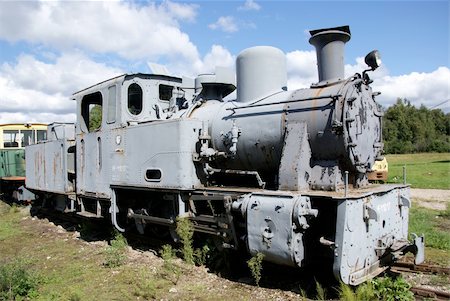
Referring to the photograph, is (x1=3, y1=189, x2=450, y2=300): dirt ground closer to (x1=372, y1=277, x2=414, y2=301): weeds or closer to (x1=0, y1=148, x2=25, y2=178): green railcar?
(x1=372, y1=277, x2=414, y2=301): weeds

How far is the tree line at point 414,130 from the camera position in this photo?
4841 cm

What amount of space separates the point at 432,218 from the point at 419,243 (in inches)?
217

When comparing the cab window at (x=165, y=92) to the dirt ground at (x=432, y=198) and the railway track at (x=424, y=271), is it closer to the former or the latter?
the railway track at (x=424, y=271)

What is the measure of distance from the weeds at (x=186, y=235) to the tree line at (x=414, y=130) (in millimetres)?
42203

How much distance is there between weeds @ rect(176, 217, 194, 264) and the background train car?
414 inches

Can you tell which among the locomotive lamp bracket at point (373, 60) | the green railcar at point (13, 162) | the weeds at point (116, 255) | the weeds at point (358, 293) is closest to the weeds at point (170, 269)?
Answer: the weeds at point (116, 255)

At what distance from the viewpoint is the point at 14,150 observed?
1514 cm

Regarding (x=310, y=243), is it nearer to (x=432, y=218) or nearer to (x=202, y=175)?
(x=202, y=175)

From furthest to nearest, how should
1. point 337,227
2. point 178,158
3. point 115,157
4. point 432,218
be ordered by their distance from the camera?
point 432,218 → point 115,157 → point 178,158 → point 337,227

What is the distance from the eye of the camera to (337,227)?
4.50 meters

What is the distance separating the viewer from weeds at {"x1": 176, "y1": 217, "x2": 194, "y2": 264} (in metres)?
6.18

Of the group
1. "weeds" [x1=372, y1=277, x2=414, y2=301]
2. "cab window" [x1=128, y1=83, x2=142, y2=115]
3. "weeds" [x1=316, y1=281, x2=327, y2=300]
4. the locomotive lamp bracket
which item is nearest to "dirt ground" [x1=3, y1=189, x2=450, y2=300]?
"weeds" [x1=316, y1=281, x2=327, y2=300]

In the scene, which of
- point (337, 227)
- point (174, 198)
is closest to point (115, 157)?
point (174, 198)

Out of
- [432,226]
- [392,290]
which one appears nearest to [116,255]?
[392,290]
